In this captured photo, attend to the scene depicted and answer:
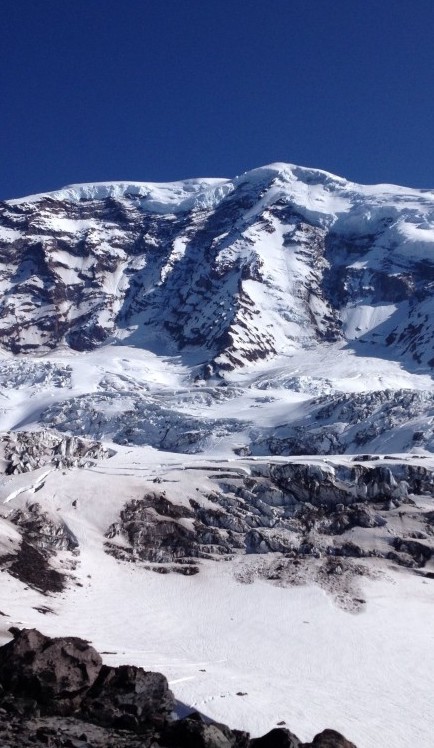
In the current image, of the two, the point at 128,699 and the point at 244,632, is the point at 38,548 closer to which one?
the point at 244,632

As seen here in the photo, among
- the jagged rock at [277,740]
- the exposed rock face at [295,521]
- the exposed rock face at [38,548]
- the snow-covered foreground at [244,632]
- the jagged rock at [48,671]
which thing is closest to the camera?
the jagged rock at [277,740]

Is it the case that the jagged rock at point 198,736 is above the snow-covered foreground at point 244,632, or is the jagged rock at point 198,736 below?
above

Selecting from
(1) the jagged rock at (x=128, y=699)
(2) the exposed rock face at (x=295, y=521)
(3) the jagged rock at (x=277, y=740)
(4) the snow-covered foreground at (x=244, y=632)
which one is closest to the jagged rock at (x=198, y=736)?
(3) the jagged rock at (x=277, y=740)

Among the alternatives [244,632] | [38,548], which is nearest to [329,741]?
[244,632]

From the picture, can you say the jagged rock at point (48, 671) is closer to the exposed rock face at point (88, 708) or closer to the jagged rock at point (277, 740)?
the exposed rock face at point (88, 708)

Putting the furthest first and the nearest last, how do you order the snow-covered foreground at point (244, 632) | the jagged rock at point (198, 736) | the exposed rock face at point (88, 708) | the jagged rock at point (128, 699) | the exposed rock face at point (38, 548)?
the exposed rock face at point (38, 548) → the snow-covered foreground at point (244, 632) → the jagged rock at point (128, 699) → the exposed rock face at point (88, 708) → the jagged rock at point (198, 736)

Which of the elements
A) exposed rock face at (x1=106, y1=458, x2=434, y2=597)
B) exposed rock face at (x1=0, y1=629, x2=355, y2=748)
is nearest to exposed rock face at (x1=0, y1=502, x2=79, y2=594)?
exposed rock face at (x1=106, y1=458, x2=434, y2=597)

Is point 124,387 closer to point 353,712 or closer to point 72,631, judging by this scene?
point 72,631

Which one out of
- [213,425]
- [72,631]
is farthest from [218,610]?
[213,425]

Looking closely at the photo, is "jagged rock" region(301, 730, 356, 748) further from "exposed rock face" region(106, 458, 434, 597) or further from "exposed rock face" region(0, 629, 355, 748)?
"exposed rock face" region(106, 458, 434, 597)
